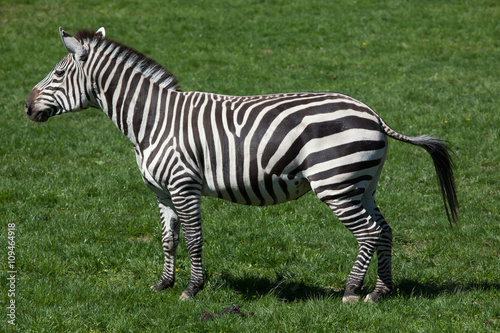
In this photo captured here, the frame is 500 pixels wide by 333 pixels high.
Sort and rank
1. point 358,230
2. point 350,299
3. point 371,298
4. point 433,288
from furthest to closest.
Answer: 1. point 433,288
2. point 371,298
3. point 350,299
4. point 358,230

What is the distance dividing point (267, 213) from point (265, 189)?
Answer: 2.49 meters

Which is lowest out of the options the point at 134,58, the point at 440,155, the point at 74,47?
the point at 440,155

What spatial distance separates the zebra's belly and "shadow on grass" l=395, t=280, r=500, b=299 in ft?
5.35

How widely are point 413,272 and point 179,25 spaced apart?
1461cm

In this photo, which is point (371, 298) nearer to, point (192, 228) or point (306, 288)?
point (306, 288)

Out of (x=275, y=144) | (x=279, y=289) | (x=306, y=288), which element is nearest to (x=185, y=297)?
(x=279, y=289)

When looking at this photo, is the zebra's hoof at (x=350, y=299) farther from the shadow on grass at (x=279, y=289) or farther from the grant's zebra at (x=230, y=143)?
the shadow on grass at (x=279, y=289)

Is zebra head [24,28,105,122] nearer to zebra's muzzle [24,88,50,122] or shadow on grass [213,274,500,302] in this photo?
zebra's muzzle [24,88,50,122]

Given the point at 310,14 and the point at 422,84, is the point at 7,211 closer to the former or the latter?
the point at 422,84

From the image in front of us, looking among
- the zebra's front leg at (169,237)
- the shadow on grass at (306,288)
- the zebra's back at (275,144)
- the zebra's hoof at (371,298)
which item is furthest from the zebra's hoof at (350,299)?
the zebra's front leg at (169,237)

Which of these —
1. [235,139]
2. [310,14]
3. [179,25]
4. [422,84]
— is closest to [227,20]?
[179,25]

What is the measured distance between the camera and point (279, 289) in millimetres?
6273

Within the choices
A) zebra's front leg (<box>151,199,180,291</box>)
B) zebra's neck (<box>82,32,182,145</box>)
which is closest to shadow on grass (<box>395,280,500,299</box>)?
zebra's front leg (<box>151,199,180,291</box>)

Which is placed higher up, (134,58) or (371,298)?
(134,58)
